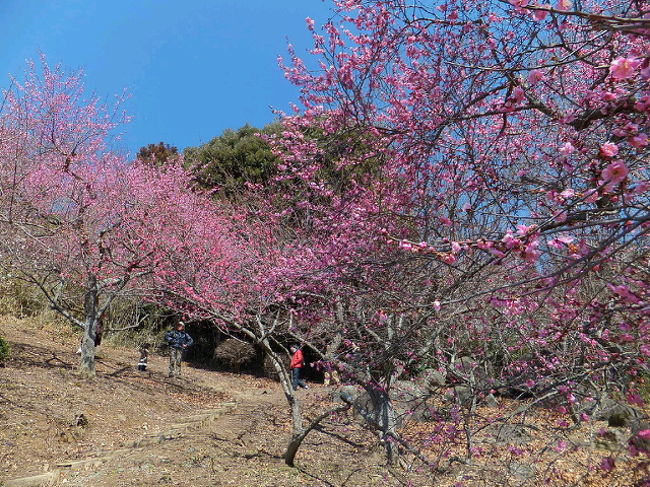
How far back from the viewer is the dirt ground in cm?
568

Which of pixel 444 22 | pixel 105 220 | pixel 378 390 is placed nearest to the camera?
pixel 444 22

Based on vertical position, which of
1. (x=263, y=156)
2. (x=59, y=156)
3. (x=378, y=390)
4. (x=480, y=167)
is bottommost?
(x=378, y=390)

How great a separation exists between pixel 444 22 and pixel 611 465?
287 cm

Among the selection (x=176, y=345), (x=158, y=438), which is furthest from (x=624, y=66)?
(x=176, y=345)

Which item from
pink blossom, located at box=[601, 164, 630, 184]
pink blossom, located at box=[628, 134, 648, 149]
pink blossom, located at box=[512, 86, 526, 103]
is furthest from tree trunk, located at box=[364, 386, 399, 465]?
pink blossom, located at box=[601, 164, 630, 184]

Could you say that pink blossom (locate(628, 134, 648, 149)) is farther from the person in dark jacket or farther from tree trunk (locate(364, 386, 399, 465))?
the person in dark jacket

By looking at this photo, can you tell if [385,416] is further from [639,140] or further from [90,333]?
[90,333]

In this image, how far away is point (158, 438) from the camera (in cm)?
714

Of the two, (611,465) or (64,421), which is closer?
(611,465)

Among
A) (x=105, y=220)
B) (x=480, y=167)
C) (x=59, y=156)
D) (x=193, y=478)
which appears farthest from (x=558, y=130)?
(x=59, y=156)

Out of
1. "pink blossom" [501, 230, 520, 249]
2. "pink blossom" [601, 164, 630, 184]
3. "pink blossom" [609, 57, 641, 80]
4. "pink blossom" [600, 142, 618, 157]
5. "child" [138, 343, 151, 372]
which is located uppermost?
"pink blossom" [609, 57, 641, 80]

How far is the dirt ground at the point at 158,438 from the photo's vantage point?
5.68 m

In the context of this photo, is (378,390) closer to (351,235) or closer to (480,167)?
(351,235)

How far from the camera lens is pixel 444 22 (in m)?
3.48
